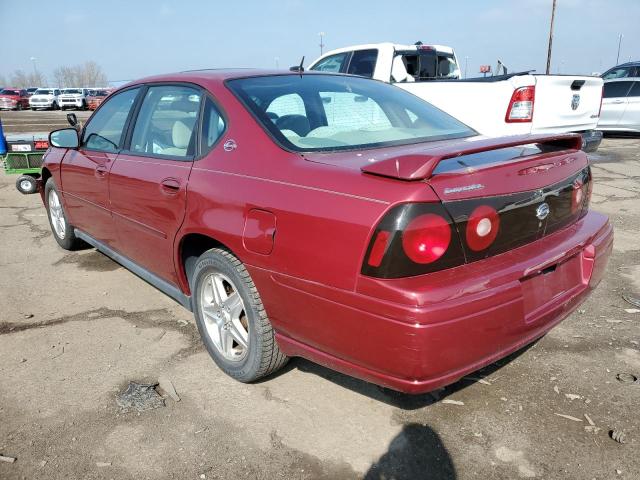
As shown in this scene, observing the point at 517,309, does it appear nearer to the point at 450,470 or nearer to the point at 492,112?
the point at 450,470

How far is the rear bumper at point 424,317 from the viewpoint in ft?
6.01

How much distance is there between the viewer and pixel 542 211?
223 centimetres

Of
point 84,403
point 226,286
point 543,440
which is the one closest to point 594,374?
point 543,440

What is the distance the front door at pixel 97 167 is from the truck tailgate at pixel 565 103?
4.73 meters

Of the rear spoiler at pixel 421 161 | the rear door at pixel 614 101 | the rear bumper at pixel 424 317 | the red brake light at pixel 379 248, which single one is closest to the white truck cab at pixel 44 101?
the rear door at pixel 614 101

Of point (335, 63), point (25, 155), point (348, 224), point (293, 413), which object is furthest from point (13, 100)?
point (348, 224)

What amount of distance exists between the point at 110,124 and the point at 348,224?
2.61 m

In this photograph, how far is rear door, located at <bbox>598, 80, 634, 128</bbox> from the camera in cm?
1312

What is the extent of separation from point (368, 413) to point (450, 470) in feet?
1.62

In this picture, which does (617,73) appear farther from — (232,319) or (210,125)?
(232,319)

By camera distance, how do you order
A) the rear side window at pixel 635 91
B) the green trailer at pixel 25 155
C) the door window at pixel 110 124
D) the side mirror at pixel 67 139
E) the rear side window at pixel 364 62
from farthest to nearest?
the rear side window at pixel 635 91
the rear side window at pixel 364 62
the green trailer at pixel 25 155
the side mirror at pixel 67 139
the door window at pixel 110 124

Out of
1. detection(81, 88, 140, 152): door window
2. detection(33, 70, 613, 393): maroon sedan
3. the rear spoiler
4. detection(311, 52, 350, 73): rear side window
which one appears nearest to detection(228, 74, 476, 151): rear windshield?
detection(33, 70, 613, 393): maroon sedan

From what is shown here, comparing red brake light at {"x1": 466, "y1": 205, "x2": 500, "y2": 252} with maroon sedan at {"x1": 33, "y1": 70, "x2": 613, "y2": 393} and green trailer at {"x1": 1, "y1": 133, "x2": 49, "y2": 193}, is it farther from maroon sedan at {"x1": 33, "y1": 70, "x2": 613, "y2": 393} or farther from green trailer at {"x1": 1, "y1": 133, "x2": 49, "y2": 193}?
green trailer at {"x1": 1, "y1": 133, "x2": 49, "y2": 193}

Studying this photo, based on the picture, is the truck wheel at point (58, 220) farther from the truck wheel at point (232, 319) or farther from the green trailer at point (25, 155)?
the green trailer at point (25, 155)
